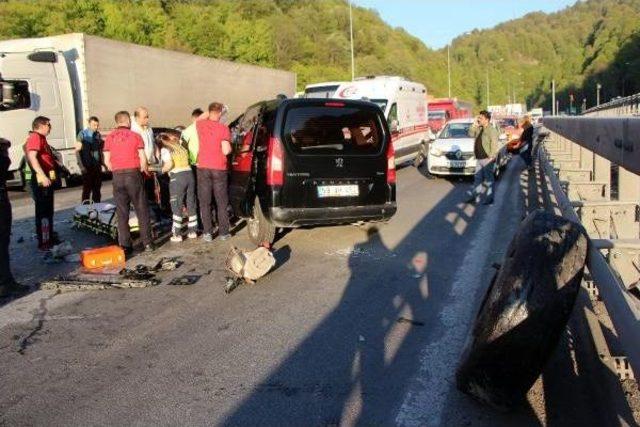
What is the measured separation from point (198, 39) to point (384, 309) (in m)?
59.7

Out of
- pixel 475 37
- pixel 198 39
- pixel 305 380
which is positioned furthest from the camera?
pixel 475 37

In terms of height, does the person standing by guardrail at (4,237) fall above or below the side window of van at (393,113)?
below

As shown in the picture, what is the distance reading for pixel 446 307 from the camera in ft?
16.8

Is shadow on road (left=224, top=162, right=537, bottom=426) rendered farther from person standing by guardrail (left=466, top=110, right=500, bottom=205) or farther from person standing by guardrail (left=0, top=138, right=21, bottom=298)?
person standing by guardrail (left=466, top=110, right=500, bottom=205)

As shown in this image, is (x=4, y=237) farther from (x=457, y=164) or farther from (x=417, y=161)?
(x=417, y=161)

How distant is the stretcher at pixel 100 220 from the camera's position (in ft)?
28.1

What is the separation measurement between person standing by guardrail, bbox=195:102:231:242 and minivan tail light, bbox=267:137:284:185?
3.94ft

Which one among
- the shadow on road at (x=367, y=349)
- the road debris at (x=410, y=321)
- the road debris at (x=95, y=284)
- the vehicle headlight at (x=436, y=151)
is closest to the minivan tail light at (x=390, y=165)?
the shadow on road at (x=367, y=349)

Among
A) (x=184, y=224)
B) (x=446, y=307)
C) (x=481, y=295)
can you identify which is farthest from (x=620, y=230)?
(x=184, y=224)

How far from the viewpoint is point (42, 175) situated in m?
7.74

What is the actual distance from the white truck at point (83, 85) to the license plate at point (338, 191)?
7.69 meters

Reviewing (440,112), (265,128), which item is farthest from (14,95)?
(440,112)

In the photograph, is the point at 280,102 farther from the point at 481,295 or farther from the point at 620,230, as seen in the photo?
the point at 620,230

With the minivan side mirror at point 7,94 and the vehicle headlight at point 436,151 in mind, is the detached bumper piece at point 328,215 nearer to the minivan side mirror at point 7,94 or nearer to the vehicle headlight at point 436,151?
the vehicle headlight at point 436,151
